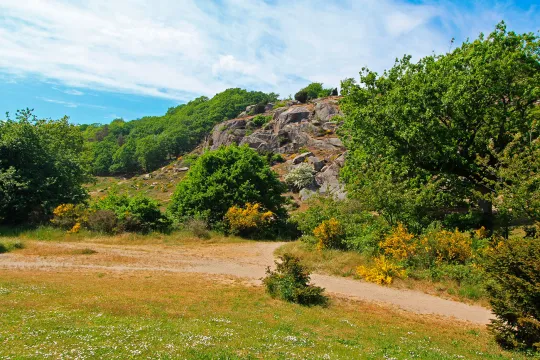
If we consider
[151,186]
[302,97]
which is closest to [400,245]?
[151,186]

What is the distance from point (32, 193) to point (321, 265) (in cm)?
2079

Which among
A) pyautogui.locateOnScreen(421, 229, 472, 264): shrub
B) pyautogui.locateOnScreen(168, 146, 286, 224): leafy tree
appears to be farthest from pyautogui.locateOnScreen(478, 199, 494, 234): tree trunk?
pyautogui.locateOnScreen(168, 146, 286, 224): leafy tree

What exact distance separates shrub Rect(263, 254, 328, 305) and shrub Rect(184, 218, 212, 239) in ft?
41.3

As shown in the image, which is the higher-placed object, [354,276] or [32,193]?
[32,193]

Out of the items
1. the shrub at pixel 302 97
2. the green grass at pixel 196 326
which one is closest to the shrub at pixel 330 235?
the green grass at pixel 196 326

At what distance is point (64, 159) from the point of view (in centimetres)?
2955

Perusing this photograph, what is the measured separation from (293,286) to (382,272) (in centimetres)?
484

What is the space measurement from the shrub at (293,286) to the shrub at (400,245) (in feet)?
16.0

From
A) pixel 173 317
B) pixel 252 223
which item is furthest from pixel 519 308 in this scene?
pixel 252 223

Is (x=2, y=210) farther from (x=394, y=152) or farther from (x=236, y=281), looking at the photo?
(x=394, y=152)

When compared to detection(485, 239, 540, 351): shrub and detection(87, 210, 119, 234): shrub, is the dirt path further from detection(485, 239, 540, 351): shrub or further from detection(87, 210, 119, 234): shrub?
detection(485, 239, 540, 351): shrub

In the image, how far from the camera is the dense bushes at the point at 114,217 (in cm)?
2403

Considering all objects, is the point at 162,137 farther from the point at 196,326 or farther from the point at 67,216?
the point at 196,326

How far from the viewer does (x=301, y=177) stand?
4206cm
